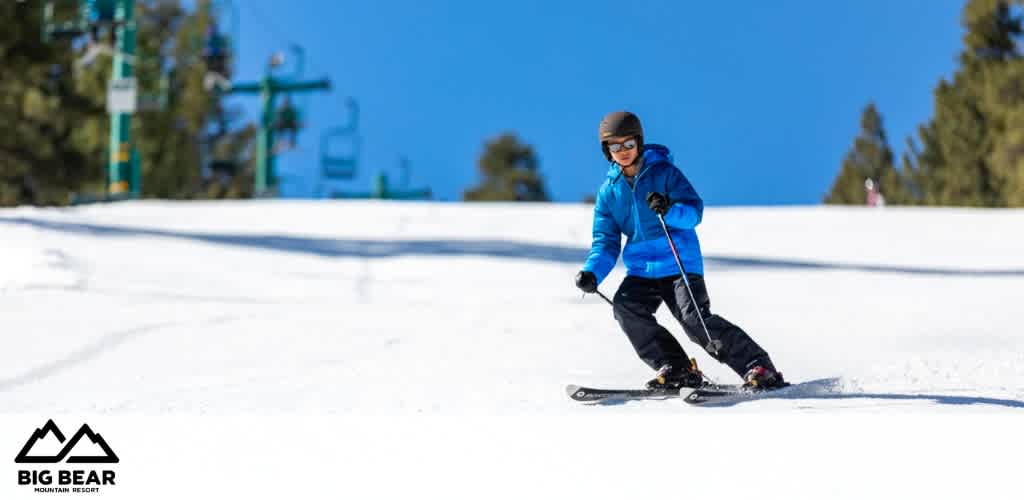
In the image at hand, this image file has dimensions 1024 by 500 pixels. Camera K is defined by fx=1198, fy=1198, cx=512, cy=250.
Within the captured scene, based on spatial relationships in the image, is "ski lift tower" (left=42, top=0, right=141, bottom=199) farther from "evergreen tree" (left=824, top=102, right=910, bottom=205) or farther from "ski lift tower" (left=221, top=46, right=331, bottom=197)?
"evergreen tree" (left=824, top=102, right=910, bottom=205)

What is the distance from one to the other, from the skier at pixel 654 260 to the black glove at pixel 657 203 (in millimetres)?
19

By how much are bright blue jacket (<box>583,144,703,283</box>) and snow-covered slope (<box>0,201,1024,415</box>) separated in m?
0.62

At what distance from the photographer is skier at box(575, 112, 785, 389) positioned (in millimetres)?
5121

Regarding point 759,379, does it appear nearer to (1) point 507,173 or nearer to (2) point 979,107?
(2) point 979,107

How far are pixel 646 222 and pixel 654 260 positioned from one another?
0.58ft

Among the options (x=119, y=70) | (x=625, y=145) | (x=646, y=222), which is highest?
(x=119, y=70)

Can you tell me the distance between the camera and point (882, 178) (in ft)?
205

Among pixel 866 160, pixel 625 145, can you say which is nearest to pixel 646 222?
pixel 625 145

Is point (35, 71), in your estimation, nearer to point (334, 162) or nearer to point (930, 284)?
point (334, 162)

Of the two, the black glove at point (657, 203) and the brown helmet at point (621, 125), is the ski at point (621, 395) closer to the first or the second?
the black glove at point (657, 203)

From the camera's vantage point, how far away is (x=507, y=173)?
72.5 meters

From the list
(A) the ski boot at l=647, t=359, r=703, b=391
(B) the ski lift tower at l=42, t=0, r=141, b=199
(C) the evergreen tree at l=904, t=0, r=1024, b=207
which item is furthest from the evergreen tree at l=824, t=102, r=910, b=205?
(A) the ski boot at l=647, t=359, r=703, b=391

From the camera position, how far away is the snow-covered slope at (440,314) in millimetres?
5863

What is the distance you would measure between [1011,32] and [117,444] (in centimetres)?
4557
